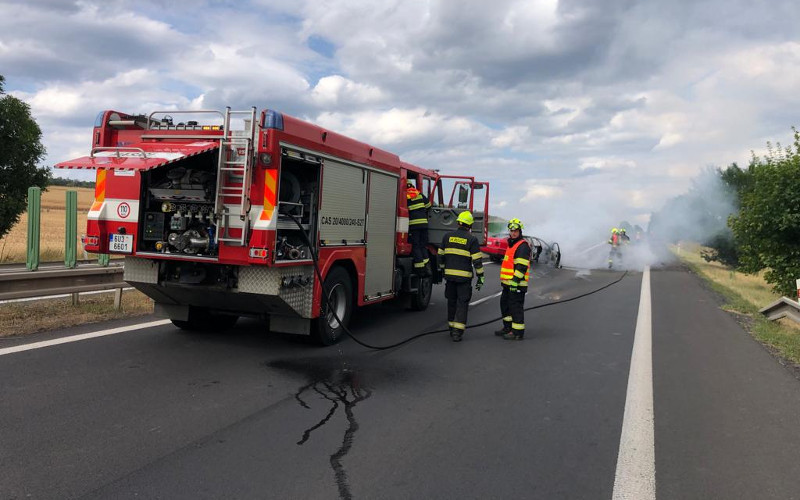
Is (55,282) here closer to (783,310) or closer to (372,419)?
(372,419)

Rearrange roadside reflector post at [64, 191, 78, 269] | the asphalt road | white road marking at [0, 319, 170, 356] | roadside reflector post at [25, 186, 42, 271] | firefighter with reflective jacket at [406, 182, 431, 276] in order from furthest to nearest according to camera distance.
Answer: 1. firefighter with reflective jacket at [406, 182, 431, 276]
2. roadside reflector post at [64, 191, 78, 269]
3. roadside reflector post at [25, 186, 42, 271]
4. white road marking at [0, 319, 170, 356]
5. the asphalt road

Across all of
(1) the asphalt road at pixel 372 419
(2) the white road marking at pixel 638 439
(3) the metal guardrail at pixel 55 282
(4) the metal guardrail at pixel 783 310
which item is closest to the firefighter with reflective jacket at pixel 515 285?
(1) the asphalt road at pixel 372 419

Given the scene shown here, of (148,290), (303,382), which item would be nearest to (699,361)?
A: (303,382)

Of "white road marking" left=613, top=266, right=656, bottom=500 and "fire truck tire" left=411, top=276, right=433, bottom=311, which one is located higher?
"fire truck tire" left=411, top=276, right=433, bottom=311

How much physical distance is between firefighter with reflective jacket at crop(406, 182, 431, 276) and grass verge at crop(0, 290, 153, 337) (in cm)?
431

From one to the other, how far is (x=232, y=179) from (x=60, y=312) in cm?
417

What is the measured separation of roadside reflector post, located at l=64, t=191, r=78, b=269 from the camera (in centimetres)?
926

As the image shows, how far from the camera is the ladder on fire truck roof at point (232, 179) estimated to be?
19.6 ft

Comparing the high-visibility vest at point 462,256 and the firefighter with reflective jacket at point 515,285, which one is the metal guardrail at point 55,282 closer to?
the high-visibility vest at point 462,256

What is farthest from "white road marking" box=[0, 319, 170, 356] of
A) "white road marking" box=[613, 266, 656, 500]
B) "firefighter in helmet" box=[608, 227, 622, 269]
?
"firefighter in helmet" box=[608, 227, 622, 269]

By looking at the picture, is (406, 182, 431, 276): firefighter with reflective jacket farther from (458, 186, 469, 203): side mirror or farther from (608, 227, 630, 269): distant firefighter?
(608, 227, 630, 269): distant firefighter

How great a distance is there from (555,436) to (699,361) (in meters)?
3.88

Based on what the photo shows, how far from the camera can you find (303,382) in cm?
561

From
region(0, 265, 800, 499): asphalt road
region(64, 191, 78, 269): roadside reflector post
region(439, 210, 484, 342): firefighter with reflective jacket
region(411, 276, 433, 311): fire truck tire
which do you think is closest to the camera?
region(0, 265, 800, 499): asphalt road
